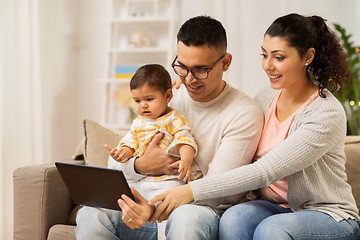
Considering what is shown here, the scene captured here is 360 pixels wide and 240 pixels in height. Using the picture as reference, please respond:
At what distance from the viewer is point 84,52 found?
13.5 feet

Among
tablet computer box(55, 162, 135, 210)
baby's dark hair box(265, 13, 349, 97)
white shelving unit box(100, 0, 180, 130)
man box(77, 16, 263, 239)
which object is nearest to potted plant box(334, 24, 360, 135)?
white shelving unit box(100, 0, 180, 130)

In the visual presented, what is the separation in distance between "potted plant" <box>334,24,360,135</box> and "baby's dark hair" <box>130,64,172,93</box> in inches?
75.3

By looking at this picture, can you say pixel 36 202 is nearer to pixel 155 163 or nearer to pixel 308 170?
pixel 155 163

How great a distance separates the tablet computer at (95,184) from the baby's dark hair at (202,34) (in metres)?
0.57

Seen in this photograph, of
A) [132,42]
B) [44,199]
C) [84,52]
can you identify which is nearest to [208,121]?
[44,199]

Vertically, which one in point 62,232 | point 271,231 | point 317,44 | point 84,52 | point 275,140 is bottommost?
point 62,232

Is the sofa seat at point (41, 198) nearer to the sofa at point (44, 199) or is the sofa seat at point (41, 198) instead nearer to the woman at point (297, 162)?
the sofa at point (44, 199)

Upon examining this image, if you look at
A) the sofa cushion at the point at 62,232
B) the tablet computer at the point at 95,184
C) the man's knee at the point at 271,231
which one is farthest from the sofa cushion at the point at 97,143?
the man's knee at the point at 271,231

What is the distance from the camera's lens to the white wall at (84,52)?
348 cm

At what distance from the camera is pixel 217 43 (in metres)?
1.60

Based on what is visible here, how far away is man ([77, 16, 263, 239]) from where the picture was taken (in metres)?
1.55

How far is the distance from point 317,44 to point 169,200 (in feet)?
2.46

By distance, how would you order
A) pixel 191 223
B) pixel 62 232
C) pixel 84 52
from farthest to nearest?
pixel 84 52, pixel 62 232, pixel 191 223

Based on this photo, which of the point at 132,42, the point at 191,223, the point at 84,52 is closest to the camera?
the point at 191,223
